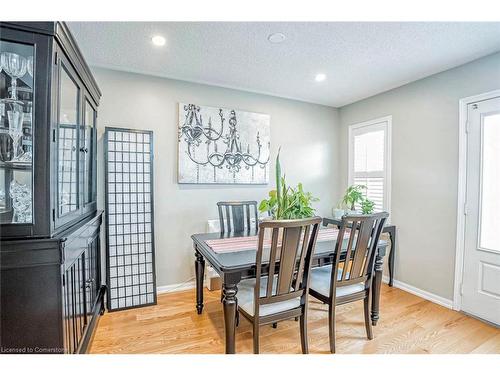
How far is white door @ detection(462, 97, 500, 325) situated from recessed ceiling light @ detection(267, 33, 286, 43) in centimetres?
199

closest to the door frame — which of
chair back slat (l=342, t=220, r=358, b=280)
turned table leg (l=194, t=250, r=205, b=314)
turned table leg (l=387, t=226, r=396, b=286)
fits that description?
turned table leg (l=387, t=226, r=396, b=286)

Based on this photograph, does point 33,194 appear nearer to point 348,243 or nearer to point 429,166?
point 348,243

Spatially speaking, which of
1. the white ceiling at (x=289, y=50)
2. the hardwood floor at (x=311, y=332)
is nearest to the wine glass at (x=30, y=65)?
the white ceiling at (x=289, y=50)

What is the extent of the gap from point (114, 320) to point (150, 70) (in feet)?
8.40

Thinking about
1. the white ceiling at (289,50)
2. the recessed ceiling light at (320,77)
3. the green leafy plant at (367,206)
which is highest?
the recessed ceiling light at (320,77)

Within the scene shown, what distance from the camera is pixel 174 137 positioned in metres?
3.04

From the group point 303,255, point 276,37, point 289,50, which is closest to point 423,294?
point 303,255

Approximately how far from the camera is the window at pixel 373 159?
340cm

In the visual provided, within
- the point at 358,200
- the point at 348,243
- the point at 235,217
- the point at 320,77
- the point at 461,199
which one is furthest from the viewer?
the point at 358,200

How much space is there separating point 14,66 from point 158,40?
1.20 m

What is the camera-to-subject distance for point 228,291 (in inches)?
66.2

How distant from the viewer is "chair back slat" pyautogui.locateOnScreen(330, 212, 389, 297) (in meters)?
1.92

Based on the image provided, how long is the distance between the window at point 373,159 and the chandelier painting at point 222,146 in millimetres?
1419

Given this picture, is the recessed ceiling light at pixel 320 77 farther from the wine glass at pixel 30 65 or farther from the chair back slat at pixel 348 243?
the wine glass at pixel 30 65
